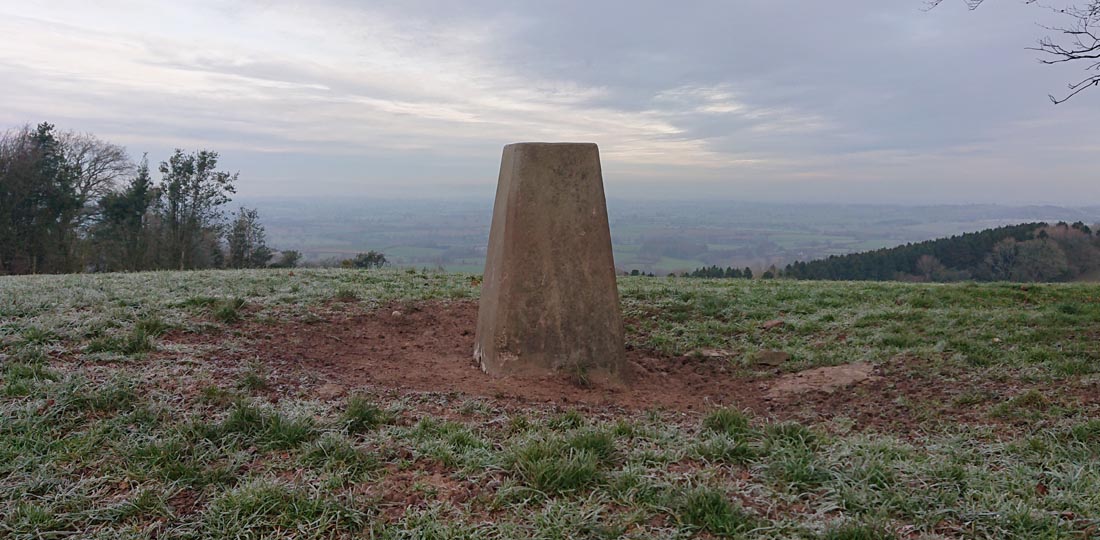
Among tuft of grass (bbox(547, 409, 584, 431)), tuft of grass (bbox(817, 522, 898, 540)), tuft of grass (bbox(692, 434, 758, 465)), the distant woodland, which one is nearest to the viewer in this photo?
tuft of grass (bbox(817, 522, 898, 540))

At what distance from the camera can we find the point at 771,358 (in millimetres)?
6488

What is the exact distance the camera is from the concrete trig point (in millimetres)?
5691

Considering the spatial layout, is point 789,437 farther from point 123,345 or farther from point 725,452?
point 123,345

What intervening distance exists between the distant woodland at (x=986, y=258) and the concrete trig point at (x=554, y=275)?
1363cm

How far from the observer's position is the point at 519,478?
127 inches

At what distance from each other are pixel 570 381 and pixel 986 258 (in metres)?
21.1

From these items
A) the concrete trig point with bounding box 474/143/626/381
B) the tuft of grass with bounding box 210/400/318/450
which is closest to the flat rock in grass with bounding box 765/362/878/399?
the concrete trig point with bounding box 474/143/626/381

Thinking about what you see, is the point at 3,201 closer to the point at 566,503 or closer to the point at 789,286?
the point at 789,286

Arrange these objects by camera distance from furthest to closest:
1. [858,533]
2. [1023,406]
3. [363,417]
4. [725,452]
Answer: [1023,406], [363,417], [725,452], [858,533]

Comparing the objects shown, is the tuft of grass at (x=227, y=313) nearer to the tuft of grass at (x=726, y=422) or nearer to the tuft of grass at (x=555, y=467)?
the tuft of grass at (x=555, y=467)

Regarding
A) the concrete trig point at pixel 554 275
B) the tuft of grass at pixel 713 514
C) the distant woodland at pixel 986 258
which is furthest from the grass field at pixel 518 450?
the distant woodland at pixel 986 258

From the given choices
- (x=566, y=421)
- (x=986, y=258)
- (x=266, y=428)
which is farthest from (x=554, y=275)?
(x=986, y=258)

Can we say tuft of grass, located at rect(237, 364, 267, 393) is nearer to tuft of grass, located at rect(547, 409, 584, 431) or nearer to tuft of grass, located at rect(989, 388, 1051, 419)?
tuft of grass, located at rect(547, 409, 584, 431)

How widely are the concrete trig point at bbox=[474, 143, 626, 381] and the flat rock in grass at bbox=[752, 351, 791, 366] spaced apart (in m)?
1.56
